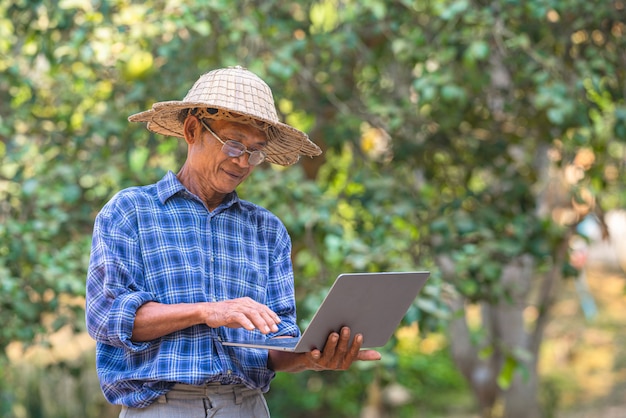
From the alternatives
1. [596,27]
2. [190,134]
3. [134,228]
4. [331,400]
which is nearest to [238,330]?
[134,228]

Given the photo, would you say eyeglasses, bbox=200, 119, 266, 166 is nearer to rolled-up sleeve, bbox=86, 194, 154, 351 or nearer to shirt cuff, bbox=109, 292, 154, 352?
rolled-up sleeve, bbox=86, 194, 154, 351

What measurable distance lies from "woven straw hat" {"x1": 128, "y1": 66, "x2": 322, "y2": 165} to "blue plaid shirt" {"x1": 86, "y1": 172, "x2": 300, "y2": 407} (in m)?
0.18

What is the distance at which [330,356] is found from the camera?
2197mm

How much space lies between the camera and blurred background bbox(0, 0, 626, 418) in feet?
14.4

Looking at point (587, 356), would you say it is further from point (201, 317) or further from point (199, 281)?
point (201, 317)

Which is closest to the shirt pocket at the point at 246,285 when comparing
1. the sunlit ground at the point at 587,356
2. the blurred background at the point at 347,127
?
the blurred background at the point at 347,127

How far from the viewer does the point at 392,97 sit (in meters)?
5.53

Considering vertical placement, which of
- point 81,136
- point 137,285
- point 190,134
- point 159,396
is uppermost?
point 190,134

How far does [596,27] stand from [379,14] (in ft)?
3.89

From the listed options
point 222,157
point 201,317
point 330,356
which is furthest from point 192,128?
point 330,356

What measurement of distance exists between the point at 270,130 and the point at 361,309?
594 millimetres

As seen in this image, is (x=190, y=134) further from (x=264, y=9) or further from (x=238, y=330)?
(x=264, y=9)

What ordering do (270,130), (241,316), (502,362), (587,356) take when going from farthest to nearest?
(587,356), (502,362), (270,130), (241,316)

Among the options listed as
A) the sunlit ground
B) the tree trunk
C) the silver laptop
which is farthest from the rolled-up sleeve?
the sunlit ground
